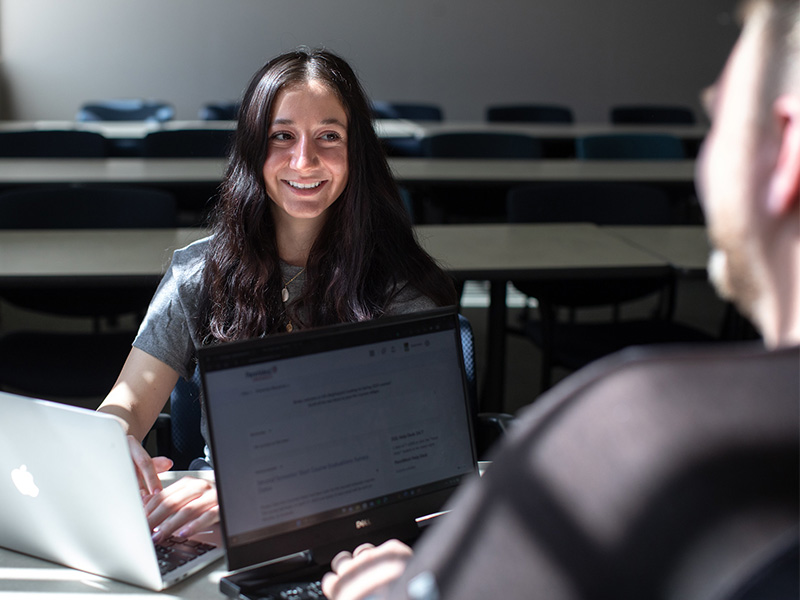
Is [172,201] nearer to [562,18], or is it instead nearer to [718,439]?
[718,439]

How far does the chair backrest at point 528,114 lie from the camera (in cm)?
636

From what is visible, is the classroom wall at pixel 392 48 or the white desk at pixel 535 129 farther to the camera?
the classroom wall at pixel 392 48

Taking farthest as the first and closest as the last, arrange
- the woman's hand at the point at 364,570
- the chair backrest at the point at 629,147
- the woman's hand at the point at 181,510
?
the chair backrest at the point at 629,147 < the woman's hand at the point at 181,510 < the woman's hand at the point at 364,570

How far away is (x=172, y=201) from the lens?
2.82 meters

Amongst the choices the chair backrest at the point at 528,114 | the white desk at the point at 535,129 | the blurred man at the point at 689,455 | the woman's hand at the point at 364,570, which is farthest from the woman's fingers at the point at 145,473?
the chair backrest at the point at 528,114

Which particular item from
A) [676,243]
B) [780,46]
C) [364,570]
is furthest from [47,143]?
[780,46]

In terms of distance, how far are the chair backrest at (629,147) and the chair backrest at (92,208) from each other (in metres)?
2.43

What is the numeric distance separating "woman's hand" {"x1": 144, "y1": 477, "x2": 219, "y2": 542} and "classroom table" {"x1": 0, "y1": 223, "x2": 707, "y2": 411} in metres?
1.18

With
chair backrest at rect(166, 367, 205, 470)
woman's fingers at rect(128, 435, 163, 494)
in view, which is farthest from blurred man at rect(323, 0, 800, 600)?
chair backrest at rect(166, 367, 205, 470)

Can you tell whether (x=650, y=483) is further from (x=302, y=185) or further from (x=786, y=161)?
(x=302, y=185)

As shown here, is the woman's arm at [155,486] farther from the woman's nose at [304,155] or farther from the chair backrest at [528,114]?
the chair backrest at [528,114]

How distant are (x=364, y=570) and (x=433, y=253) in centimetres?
174

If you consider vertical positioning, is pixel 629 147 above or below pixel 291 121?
below

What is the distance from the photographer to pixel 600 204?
3184 millimetres
